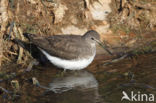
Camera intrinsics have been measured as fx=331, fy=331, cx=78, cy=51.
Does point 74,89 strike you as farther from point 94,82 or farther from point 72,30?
point 72,30

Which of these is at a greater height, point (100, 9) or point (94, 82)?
point (100, 9)

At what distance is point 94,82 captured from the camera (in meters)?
7.91

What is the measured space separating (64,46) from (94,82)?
1.38 metres

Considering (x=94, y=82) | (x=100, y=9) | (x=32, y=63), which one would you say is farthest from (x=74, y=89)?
(x=100, y=9)

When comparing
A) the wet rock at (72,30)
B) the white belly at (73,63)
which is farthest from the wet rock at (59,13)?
the white belly at (73,63)

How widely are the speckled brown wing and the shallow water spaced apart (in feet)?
1.59

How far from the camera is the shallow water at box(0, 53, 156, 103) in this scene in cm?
710

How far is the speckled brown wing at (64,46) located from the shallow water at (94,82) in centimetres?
48

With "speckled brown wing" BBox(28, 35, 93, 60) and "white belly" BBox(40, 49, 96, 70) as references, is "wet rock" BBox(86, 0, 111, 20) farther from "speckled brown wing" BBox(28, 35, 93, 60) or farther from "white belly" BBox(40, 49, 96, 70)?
"white belly" BBox(40, 49, 96, 70)

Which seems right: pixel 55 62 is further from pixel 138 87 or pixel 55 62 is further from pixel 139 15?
pixel 139 15

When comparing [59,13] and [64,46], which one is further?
[59,13]

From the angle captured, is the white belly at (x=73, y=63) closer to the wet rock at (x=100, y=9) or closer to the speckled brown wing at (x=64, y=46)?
the speckled brown wing at (x=64, y=46)

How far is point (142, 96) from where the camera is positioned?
23.0ft

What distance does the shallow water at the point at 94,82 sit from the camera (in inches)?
279
